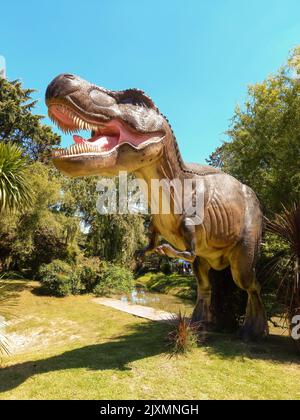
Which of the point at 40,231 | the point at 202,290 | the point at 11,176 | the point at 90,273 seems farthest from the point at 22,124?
the point at 202,290

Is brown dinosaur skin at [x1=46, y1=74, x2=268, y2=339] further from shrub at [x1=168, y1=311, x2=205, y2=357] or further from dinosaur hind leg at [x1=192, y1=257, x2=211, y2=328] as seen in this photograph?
shrub at [x1=168, y1=311, x2=205, y2=357]

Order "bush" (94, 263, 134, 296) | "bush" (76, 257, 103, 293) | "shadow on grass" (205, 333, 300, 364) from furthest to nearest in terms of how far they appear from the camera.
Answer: "bush" (76, 257, 103, 293), "bush" (94, 263, 134, 296), "shadow on grass" (205, 333, 300, 364)

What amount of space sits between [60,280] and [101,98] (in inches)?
460

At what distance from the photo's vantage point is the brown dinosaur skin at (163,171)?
3.54 metres

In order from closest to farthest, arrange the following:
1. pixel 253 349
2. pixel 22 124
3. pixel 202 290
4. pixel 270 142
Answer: pixel 253 349 < pixel 202 290 < pixel 270 142 < pixel 22 124

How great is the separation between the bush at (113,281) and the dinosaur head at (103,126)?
11.6 metres

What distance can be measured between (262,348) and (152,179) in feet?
10.9

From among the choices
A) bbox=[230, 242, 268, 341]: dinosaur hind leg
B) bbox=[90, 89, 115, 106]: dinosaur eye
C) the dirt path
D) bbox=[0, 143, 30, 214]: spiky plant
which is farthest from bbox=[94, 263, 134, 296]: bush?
bbox=[90, 89, 115, 106]: dinosaur eye

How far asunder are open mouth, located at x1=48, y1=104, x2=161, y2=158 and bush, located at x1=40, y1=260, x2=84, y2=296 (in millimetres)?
11380

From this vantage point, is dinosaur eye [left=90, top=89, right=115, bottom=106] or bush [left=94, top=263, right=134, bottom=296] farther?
bush [left=94, top=263, right=134, bottom=296]

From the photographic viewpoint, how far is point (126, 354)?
16.6 feet

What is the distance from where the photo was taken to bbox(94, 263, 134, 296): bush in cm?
1468

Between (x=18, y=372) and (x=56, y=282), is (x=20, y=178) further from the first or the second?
(x=56, y=282)

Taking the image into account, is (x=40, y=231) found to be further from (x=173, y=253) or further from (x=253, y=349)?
(x=173, y=253)
